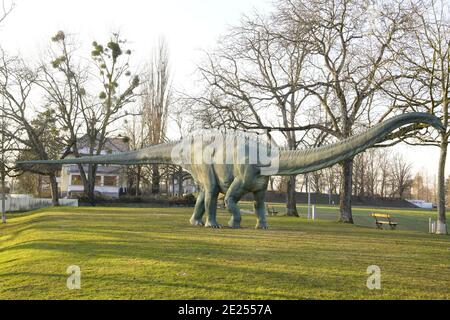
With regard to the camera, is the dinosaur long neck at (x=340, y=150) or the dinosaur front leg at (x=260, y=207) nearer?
the dinosaur long neck at (x=340, y=150)

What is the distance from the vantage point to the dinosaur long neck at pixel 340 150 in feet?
30.6

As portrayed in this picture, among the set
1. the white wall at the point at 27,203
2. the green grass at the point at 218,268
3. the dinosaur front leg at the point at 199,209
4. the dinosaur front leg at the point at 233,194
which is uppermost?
the dinosaur front leg at the point at 233,194

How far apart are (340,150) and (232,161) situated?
408 cm

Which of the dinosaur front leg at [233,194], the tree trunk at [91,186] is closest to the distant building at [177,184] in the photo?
the tree trunk at [91,186]

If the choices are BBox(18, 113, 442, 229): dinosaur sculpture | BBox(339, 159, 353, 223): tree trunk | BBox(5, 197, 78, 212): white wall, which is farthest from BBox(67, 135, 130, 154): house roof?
BBox(18, 113, 442, 229): dinosaur sculpture

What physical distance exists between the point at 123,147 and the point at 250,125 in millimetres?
43184

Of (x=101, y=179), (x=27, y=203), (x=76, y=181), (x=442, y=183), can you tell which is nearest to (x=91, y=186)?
(x=27, y=203)

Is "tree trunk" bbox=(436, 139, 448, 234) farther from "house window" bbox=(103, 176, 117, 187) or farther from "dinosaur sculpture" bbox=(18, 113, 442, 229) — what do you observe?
"house window" bbox=(103, 176, 117, 187)

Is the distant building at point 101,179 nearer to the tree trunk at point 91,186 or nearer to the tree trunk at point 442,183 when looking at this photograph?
the tree trunk at point 91,186

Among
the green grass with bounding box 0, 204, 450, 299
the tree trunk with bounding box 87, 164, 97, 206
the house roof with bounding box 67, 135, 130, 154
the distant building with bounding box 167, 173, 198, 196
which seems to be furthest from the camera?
the distant building with bounding box 167, 173, 198, 196

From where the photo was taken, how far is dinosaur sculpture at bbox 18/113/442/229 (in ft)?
38.4

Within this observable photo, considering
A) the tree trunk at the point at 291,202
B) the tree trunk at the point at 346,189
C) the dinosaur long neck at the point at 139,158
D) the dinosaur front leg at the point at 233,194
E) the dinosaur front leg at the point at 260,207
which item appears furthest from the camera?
the tree trunk at the point at 291,202

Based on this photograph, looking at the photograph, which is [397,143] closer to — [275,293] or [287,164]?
[287,164]

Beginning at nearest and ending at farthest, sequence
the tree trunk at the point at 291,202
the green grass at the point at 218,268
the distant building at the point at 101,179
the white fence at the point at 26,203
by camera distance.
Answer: the green grass at the point at 218,268 < the tree trunk at the point at 291,202 < the white fence at the point at 26,203 < the distant building at the point at 101,179
